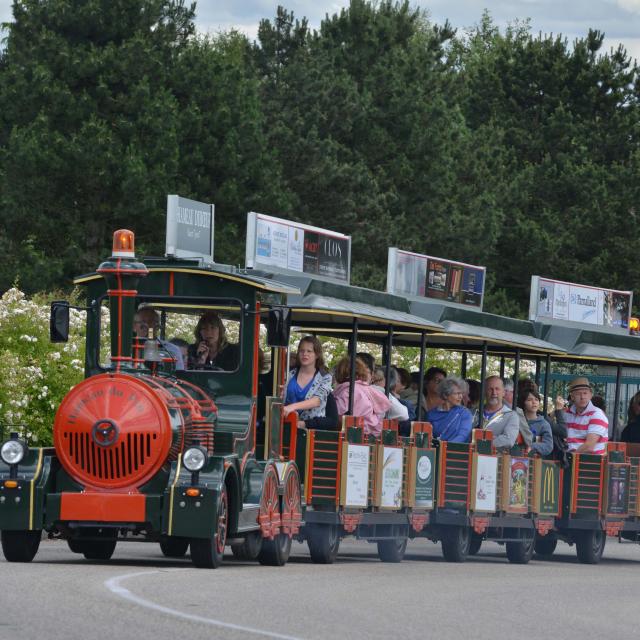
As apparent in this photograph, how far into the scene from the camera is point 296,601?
40.3 feet

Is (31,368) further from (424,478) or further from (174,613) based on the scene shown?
(174,613)

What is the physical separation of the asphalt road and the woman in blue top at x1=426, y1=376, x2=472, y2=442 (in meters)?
2.99

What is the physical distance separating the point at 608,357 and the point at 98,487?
10.3 metres

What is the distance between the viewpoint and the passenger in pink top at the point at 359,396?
61.5ft

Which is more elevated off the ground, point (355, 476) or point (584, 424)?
point (584, 424)

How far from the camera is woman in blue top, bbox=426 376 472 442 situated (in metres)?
20.6

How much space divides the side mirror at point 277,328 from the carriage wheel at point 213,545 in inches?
52.3

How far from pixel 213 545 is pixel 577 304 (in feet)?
38.2

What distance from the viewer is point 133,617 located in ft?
34.5

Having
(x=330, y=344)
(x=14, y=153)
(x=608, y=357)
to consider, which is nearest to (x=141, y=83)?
(x=14, y=153)

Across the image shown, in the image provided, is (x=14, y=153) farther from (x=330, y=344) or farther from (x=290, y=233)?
(x=290, y=233)

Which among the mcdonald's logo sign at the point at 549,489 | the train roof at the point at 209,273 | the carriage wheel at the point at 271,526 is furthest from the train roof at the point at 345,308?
the mcdonald's logo sign at the point at 549,489

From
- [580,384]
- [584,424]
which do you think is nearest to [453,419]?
[580,384]

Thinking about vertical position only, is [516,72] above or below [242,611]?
above
